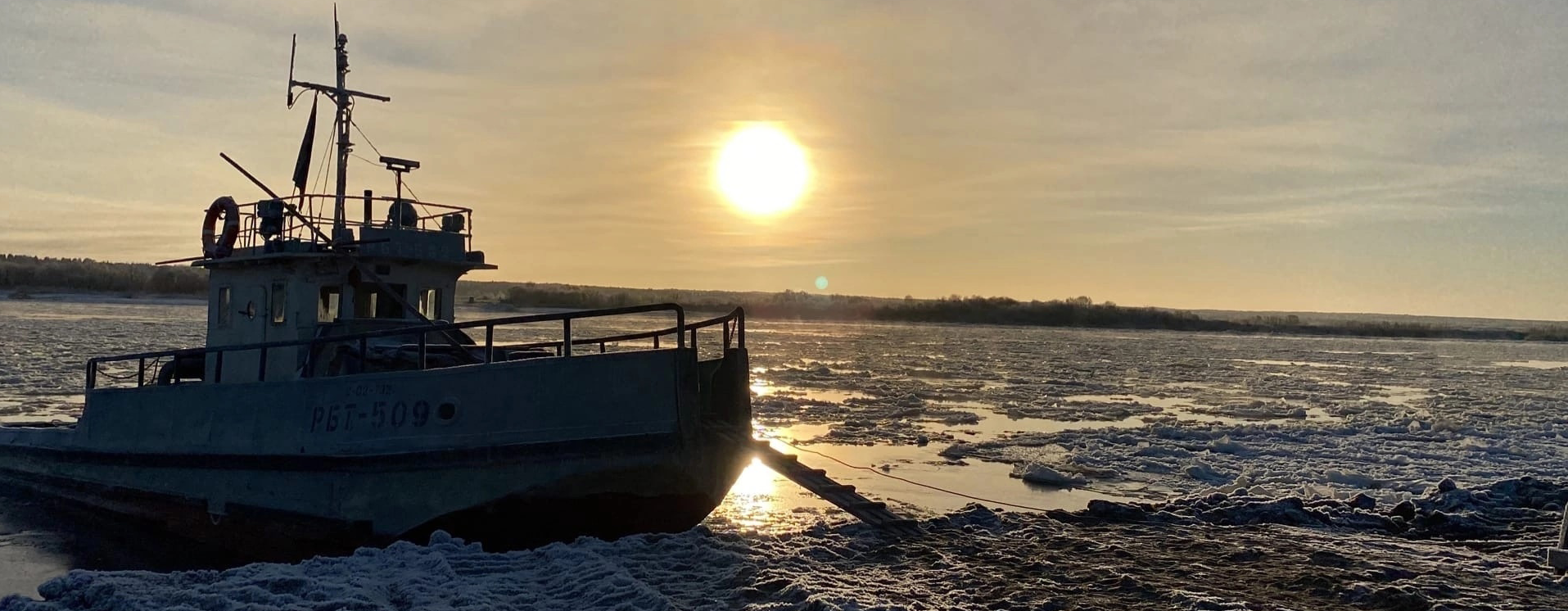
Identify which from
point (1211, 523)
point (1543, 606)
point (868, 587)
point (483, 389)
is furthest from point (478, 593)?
point (1543, 606)

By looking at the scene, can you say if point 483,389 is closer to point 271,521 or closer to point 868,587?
point 271,521

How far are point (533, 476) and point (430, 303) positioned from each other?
11.6 feet

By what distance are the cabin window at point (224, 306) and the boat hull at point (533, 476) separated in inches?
105

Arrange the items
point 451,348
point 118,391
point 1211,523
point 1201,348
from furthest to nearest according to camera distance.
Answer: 1. point 1201,348
2. point 118,391
3. point 451,348
4. point 1211,523

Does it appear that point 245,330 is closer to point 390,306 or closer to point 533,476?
point 390,306

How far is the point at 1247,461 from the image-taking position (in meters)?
12.4

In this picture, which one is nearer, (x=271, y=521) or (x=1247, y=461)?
(x=271, y=521)

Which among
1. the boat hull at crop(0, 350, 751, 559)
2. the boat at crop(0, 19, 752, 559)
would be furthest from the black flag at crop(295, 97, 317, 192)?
the boat hull at crop(0, 350, 751, 559)

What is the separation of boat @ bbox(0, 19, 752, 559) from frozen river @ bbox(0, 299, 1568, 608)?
1.63 feet

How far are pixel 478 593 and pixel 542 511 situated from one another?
1.22 meters

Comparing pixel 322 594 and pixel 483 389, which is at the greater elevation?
pixel 483 389

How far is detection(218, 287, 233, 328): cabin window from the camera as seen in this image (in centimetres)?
1072

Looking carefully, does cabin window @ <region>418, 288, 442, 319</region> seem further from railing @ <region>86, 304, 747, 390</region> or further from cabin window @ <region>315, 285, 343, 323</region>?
→ cabin window @ <region>315, 285, 343, 323</region>

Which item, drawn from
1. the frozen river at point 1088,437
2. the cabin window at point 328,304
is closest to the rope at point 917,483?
→ the frozen river at point 1088,437
